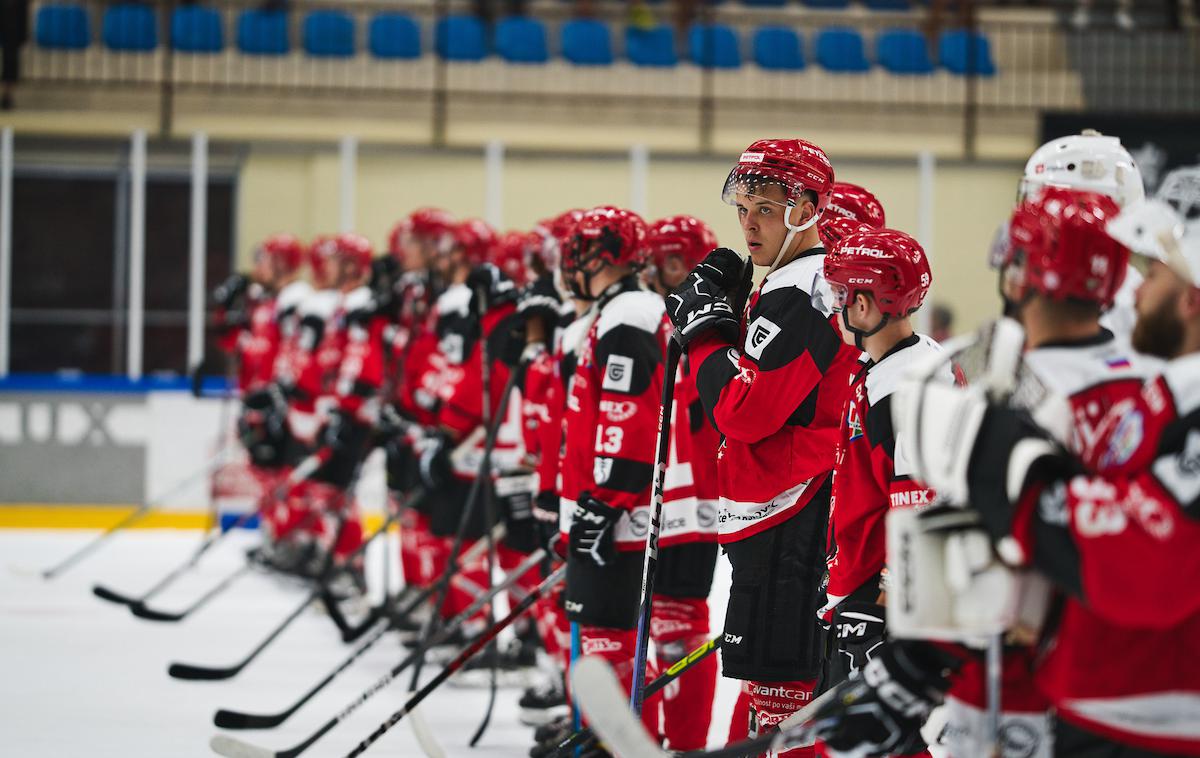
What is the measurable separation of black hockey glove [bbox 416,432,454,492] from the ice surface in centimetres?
66

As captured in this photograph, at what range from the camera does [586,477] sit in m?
3.44

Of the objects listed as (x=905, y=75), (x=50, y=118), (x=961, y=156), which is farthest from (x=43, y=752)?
(x=905, y=75)

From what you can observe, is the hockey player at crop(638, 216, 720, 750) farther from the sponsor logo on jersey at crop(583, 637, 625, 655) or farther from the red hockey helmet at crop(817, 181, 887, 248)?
the red hockey helmet at crop(817, 181, 887, 248)

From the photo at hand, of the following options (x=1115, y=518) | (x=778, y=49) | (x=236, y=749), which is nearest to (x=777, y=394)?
(x=1115, y=518)

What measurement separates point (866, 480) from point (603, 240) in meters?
1.32

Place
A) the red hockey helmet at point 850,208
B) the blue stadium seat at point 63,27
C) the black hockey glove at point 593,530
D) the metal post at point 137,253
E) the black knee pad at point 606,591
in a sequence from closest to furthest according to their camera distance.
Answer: the red hockey helmet at point 850,208, the black hockey glove at point 593,530, the black knee pad at point 606,591, the metal post at point 137,253, the blue stadium seat at point 63,27

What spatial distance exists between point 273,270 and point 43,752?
14.8 feet

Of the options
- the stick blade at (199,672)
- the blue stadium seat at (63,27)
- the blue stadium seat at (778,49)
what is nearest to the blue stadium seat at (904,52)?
the blue stadium seat at (778,49)

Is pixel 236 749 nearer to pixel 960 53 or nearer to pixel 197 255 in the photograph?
pixel 197 255

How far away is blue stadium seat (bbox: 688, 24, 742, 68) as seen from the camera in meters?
11.9

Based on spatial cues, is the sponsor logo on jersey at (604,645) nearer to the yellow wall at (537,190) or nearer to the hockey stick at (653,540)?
the hockey stick at (653,540)

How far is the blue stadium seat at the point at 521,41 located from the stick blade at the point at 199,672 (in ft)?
24.4

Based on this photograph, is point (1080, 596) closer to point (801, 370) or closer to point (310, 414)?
point (801, 370)

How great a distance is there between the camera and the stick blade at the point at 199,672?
195 inches
